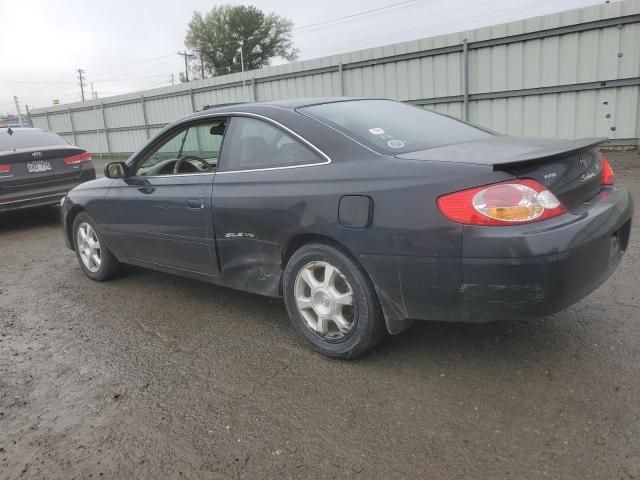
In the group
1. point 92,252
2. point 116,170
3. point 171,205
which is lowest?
point 92,252

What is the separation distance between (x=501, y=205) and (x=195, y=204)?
2114mm

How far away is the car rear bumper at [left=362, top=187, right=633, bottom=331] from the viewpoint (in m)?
2.45

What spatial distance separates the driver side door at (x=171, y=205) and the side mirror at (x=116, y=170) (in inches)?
2.1

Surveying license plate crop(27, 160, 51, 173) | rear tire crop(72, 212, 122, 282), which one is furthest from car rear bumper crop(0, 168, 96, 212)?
rear tire crop(72, 212, 122, 282)

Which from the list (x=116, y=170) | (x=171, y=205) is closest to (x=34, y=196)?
(x=116, y=170)

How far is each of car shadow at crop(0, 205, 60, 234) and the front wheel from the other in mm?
6348

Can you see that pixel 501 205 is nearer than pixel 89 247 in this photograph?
Yes

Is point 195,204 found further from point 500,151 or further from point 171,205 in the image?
point 500,151

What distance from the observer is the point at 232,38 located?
221ft

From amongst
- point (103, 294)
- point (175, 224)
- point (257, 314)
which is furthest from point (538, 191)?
point (103, 294)

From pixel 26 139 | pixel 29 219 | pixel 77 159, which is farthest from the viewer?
pixel 29 219

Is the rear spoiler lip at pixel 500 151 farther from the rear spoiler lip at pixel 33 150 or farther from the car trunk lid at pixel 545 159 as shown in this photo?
the rear spoiler lip at pixel 33 150

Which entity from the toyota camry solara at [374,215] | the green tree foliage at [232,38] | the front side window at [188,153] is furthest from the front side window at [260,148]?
the green tree foliage at [232,38]

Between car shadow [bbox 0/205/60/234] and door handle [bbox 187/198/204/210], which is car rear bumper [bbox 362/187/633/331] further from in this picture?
car shadow [bbox 0/205/60/234]
